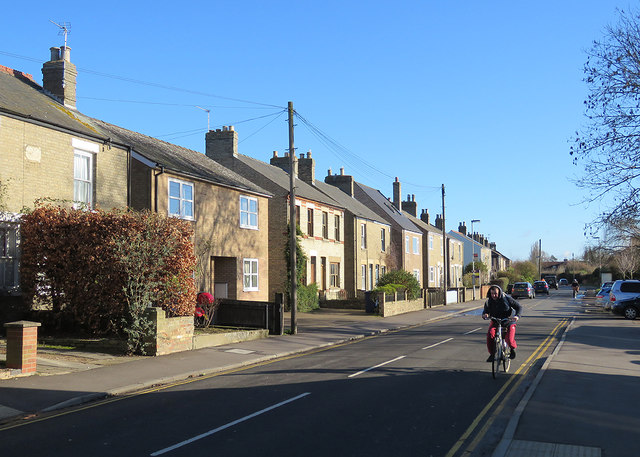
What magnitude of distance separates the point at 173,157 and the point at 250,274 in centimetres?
666

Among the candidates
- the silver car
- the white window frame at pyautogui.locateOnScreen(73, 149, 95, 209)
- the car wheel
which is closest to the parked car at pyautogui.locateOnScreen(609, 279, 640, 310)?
the silver car

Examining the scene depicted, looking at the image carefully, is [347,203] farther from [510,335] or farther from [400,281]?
[510,335]

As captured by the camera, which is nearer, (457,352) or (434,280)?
(457,352)

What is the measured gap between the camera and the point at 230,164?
1378 inches

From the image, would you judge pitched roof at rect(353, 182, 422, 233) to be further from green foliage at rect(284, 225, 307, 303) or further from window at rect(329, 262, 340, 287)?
green foliage at rect(284, 225, 307, 303)

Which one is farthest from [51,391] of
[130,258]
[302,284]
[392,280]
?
[392,280]

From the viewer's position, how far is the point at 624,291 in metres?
30.9

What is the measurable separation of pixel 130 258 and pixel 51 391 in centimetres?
526

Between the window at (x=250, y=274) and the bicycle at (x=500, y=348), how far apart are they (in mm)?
16620

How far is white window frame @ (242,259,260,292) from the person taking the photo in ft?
90.7

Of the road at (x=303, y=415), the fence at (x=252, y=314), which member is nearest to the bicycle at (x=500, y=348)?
the road at (x=303, y=415)

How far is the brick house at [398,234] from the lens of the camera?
52.4m

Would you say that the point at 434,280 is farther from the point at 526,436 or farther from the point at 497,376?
the point at 526,436

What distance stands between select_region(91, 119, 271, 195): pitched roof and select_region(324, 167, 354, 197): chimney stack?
22399mm
